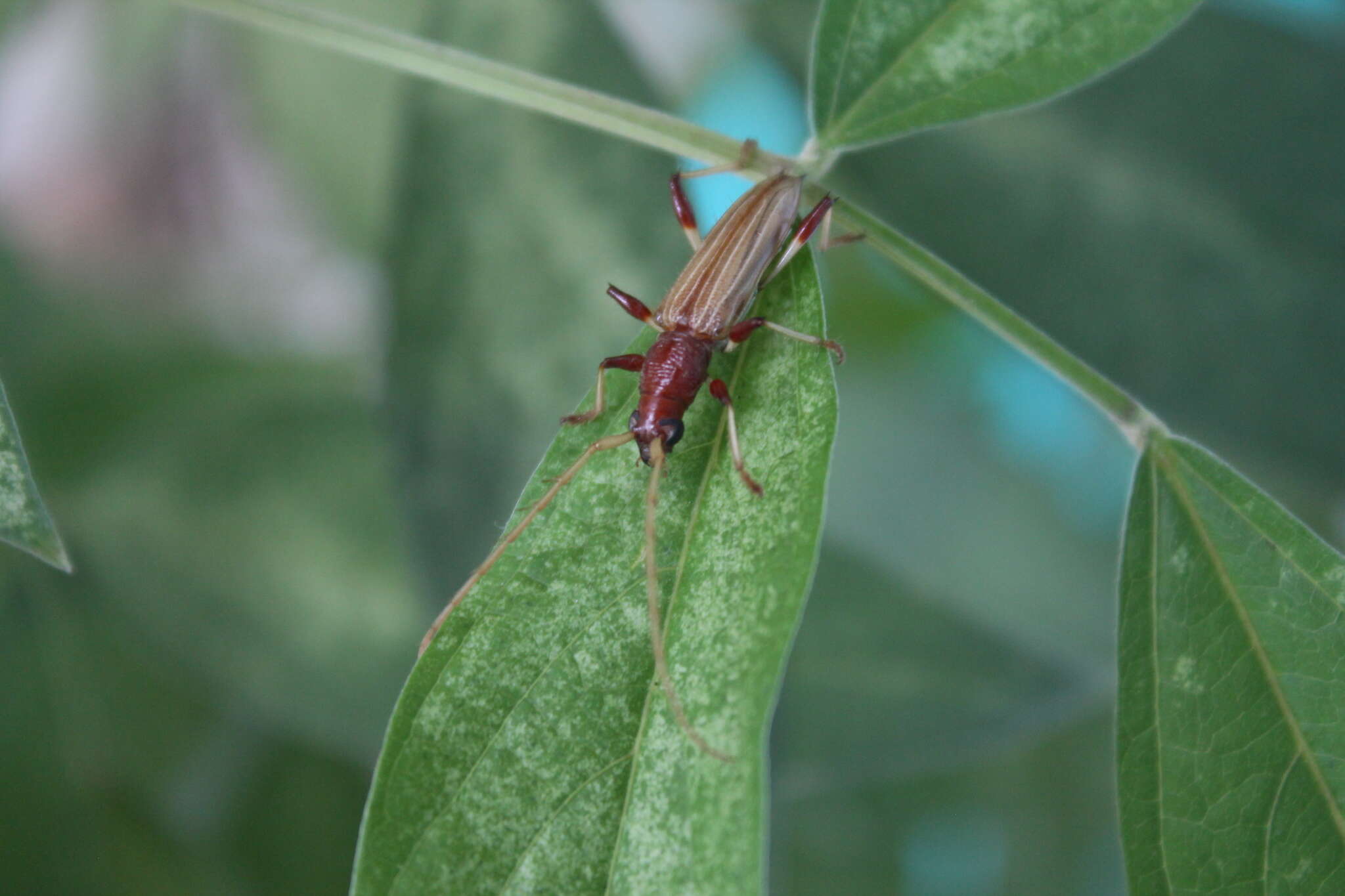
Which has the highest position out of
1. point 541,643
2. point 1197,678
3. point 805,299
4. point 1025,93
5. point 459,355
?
point 459,355

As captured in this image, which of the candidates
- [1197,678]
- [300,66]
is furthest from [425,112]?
[1197,678]

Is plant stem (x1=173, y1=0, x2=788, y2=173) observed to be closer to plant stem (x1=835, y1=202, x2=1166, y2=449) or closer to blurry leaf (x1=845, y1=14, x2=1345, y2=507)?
plant stem (x1=835, y1=202, x2=1166, y2=449)

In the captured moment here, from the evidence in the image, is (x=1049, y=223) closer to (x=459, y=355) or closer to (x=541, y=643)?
(x=459, y=355)

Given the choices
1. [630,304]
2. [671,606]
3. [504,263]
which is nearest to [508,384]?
[504,263]

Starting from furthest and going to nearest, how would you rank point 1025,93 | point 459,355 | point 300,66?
point 300,66 < point 459,355 < point 1025,93

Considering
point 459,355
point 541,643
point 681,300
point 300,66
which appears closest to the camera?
point 541,643

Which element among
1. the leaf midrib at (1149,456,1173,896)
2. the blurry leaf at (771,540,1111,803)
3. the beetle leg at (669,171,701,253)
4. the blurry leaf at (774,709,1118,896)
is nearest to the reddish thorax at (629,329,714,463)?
the beetle leg at (669,171,701,253)
